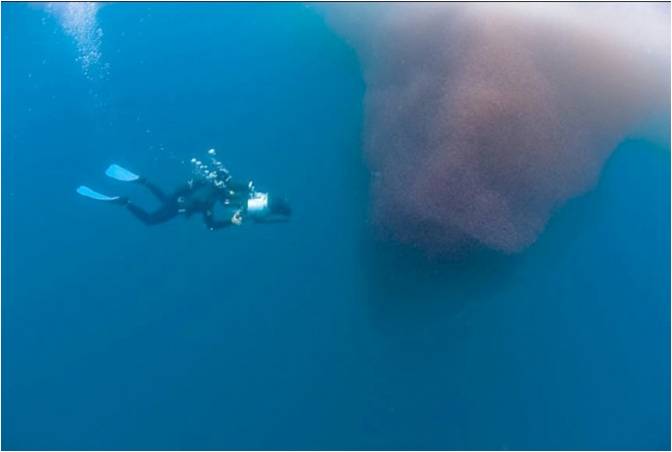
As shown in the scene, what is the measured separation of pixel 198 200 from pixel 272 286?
2.58m

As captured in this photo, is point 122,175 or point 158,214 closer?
point 158,214

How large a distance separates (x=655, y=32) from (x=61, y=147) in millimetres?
12207

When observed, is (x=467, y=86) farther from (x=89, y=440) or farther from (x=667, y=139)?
(x=89, y=440)

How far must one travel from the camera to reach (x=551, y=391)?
840cm

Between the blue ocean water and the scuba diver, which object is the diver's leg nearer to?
the scuba diver

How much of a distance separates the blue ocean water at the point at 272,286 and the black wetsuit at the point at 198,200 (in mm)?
1850

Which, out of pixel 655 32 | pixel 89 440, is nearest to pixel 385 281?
pixel 655 32

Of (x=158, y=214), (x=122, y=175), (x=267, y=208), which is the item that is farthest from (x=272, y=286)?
(x=122, y=175)

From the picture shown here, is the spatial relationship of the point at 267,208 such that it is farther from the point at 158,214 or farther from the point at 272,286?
the point at 272,286

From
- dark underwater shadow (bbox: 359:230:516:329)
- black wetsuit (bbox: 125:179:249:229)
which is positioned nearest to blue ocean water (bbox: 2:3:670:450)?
dark underwater shadow (bbox: 359:230:516:329)

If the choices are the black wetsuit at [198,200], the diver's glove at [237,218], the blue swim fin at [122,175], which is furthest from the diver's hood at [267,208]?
the blue swim fin at [122,175]

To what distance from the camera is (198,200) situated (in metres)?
7.87

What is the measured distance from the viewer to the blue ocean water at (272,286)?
26.9ft

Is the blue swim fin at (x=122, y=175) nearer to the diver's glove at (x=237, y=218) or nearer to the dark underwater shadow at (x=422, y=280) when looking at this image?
the diver's glove at (x=237, y=218)
